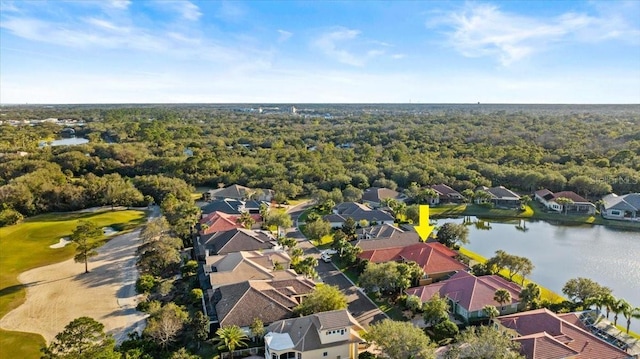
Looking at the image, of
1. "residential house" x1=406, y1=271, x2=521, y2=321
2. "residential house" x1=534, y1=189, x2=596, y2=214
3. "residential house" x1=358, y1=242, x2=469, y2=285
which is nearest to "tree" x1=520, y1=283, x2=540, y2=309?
"residential house" x1=406, y1=271, x2=521, y2=321

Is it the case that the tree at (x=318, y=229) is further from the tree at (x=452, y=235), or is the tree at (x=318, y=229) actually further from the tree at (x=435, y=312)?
the tree at (x=435, y=312)

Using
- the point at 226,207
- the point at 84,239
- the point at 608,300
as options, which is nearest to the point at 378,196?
the point at 226,207

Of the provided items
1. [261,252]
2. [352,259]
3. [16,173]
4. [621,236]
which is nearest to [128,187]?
[16,173]

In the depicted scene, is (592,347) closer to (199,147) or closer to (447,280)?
(447,280)

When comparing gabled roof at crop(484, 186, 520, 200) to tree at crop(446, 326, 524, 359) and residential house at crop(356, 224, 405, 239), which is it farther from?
tree at crop(446, 326, 524, 359)

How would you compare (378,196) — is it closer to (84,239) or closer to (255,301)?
(255,301)

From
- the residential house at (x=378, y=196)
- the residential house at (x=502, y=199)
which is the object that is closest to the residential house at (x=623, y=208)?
the residential house at (x=502, y=199)
